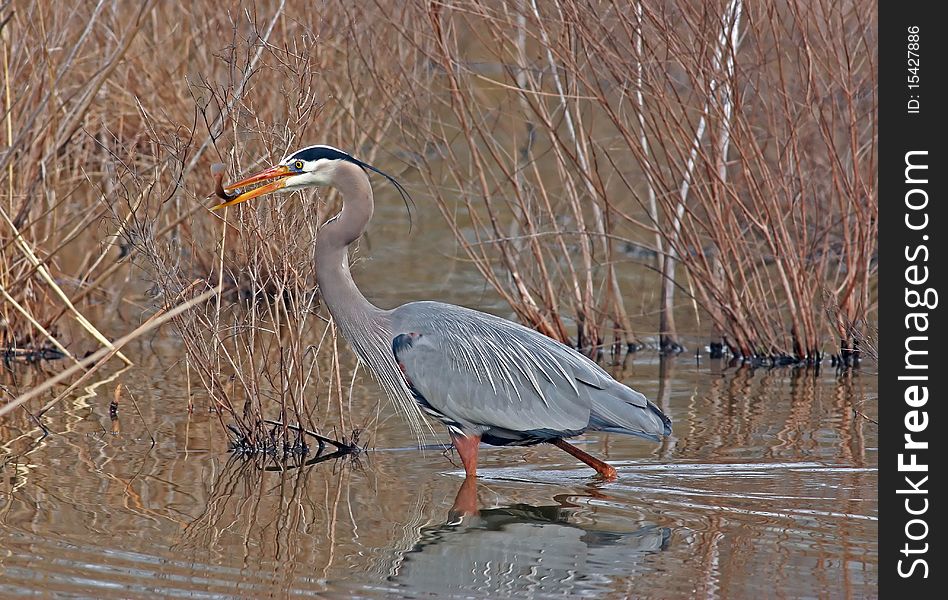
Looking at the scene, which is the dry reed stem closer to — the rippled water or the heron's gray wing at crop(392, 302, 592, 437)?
the rippled water

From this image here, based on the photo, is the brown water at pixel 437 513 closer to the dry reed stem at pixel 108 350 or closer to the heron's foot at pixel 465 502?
the heron's foot at pixel 465 502

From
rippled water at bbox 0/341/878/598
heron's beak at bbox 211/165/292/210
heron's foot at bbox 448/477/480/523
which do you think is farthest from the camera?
heron's beak at bbox 211/165/292/210

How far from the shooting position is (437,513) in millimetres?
6340

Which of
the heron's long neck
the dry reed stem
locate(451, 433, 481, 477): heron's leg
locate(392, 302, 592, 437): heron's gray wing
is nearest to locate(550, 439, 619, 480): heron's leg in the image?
locate(392, 302, 592, 437): heron's gray wing

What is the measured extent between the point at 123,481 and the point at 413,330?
5.06ft

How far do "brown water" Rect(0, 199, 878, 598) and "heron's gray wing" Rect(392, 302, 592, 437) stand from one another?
0.32 m

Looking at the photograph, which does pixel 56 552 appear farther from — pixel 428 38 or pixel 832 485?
pixel 428 38

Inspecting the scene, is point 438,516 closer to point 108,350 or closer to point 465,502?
point 465,502

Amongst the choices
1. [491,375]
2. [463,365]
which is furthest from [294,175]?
[491,375]

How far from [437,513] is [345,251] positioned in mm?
1420

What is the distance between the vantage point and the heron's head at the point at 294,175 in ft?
21.5

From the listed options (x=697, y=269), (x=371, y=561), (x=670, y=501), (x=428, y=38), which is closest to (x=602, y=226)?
(x=697, y=269)

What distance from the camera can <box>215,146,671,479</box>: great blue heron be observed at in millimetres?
6754

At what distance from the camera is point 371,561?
5578mm
